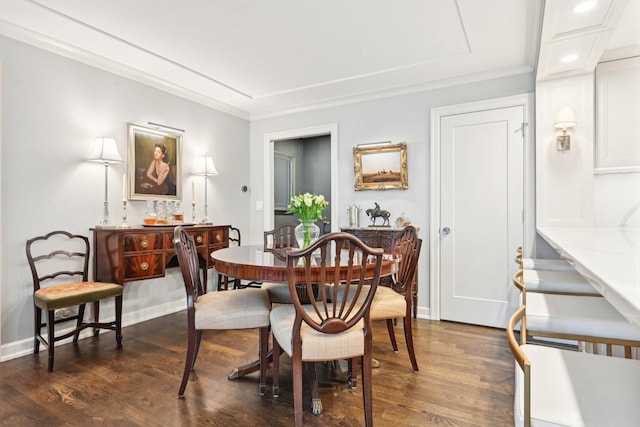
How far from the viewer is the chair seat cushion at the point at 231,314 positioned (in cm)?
199

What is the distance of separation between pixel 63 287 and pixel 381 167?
3.13 m

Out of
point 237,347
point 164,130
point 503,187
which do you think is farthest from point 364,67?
point 237,347

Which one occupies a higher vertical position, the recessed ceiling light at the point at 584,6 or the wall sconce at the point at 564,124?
the recessed ceiling light at the point at 584,6

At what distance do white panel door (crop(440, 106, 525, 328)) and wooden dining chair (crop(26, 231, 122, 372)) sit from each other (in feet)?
10.1

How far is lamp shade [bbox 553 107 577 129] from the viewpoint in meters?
2.83

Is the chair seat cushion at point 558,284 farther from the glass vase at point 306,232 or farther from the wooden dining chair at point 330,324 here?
the glass vase at point 306,232

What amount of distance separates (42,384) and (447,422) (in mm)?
2430

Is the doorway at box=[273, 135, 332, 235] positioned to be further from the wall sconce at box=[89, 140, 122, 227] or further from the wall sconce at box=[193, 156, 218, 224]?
the wall sconce at box=[89, 140, 122, 227]

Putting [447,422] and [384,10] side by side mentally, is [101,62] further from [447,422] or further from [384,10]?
[447,422]

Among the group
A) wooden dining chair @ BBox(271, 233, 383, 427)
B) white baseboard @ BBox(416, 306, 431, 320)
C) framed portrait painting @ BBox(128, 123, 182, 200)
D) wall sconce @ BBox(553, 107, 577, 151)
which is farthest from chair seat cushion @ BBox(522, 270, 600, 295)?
framed portrait painting @ BBox(128, 123, 182, 200)

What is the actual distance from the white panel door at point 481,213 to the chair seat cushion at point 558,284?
1293mm

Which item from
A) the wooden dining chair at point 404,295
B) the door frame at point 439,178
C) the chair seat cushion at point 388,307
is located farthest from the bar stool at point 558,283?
the door frame at point 439,178

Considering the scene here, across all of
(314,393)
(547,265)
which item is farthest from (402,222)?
(314,393)

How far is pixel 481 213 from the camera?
3365 mm
